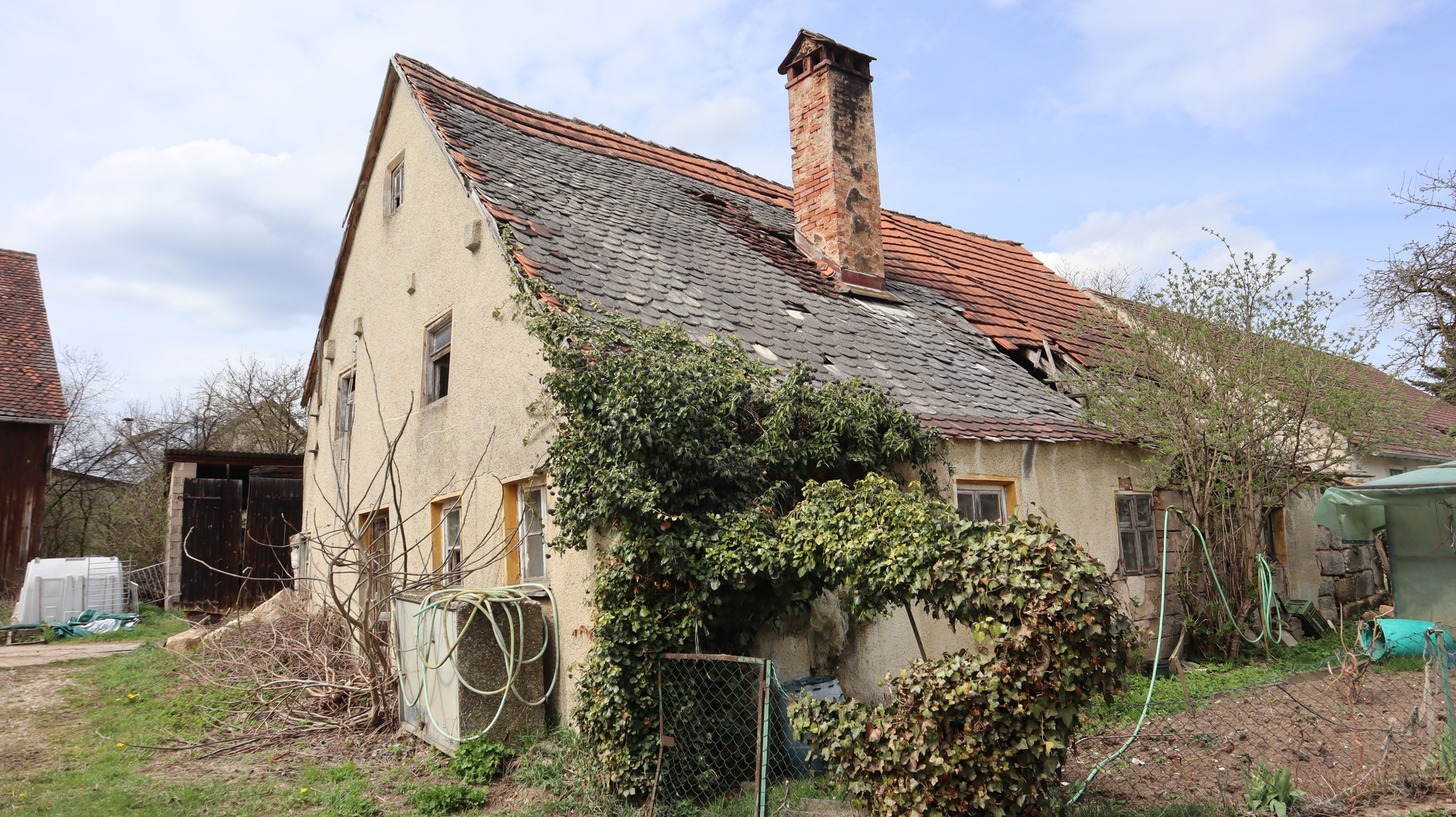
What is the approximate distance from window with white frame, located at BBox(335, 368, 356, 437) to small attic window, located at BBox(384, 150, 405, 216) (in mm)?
2381

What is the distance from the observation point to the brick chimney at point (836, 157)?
439 inches

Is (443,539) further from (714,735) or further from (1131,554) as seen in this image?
(1131,554)

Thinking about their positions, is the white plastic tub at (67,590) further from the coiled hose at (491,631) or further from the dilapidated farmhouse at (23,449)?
the coiled hose at (491,631)

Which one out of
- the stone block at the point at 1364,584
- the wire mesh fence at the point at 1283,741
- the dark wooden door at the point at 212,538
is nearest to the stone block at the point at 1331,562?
the stone block at the point at 1364,584

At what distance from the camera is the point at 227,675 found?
29.3 feet

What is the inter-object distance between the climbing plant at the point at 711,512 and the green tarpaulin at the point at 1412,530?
6.32 m

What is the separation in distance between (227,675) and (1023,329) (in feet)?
32.7

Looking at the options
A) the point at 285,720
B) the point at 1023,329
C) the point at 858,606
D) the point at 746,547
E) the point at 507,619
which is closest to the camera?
the point at 858,606

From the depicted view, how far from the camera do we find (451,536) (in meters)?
9.14

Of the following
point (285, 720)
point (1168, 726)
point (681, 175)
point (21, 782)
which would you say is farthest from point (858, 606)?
point (681, 175)

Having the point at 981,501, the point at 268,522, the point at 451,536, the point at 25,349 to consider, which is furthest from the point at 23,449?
the point at 981,501

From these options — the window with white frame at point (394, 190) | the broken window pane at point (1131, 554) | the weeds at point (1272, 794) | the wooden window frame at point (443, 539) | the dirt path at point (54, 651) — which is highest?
the window with white frame at point (394, 190)

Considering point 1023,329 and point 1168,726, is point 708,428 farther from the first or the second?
point 1023,329

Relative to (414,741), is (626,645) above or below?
above
